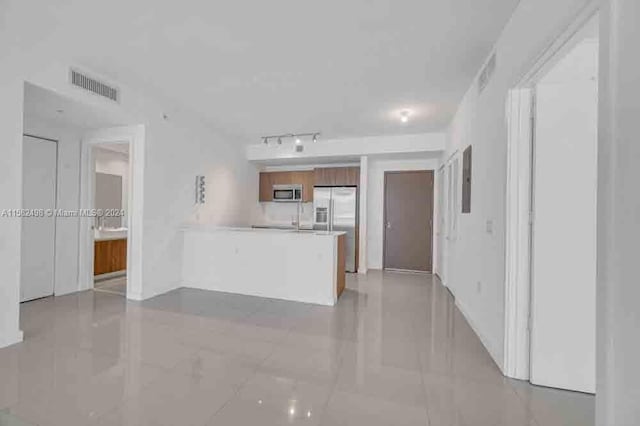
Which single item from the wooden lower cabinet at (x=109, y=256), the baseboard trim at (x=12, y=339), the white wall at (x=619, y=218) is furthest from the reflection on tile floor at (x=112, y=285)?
the white wall at (x=619, y=218)

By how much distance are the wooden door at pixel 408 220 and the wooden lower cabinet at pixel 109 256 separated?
5100mm

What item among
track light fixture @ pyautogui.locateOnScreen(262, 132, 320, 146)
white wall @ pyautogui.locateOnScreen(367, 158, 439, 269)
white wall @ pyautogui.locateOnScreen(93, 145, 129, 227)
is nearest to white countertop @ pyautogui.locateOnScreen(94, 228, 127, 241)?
white wall @ pyautogui.locateOnScreen(93, 145, 129, 227)

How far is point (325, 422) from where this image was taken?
1637 millimetres

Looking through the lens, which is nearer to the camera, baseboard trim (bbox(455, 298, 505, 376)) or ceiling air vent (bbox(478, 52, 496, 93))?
baseboard trim (bbox(455, 298, 505, 376))

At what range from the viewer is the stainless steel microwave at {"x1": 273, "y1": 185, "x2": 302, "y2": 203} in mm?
6373

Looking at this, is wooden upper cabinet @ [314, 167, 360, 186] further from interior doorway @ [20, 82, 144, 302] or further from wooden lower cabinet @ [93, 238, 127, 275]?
wooden lower cabinet @ [93, 238, 127, 275]

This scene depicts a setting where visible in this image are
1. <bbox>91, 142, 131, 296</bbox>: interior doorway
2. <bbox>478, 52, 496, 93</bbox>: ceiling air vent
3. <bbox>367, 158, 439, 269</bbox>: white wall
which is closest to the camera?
<bbox>478, 52, 496, 93</bbox>: ceiling air vent

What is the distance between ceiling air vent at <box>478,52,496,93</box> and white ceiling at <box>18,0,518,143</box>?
3.9 inches

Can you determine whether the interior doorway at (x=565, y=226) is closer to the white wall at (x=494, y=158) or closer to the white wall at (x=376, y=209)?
the white wall at (x=494, y=158)

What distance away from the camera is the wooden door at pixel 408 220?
6043 mm

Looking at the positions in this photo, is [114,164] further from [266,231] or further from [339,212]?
[339,212]

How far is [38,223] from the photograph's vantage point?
3830mm

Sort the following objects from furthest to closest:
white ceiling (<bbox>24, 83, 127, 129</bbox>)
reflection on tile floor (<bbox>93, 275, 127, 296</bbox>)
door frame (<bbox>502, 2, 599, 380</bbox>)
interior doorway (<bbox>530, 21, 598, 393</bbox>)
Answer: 1. reflection on tile floor (<bbox>93, 275, 127, 296</bbox>)
2. white ceiling (<bbox>24, 83, 127, 129</bbox>)
3. door frame (<bbox>502, 2, 599, 380</bbox>)
4. interior doorway (<bbox>530, 21, 598, 393</bbox>)

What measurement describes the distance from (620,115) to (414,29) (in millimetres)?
1717
